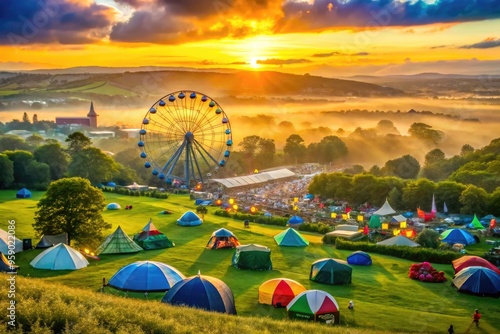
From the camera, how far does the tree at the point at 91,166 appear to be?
57625mm

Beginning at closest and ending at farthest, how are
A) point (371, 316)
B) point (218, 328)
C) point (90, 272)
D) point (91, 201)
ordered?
point (218, 328) → point (371, 316) → point (90, 272) → point (91, 201)

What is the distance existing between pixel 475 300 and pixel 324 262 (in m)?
6.27

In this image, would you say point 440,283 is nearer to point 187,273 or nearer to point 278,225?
point 187,273

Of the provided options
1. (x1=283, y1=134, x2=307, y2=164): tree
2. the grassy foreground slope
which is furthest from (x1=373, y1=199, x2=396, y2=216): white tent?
(x1=283, y1=134, x2=307, y2=164): tree

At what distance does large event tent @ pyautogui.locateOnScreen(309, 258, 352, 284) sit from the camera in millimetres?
24844

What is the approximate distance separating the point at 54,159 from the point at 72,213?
33070 mm

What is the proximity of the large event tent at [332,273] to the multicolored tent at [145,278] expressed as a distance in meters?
6.11

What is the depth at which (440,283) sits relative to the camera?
1017 inches

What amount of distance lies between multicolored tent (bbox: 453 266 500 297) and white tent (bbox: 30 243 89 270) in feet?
54.2

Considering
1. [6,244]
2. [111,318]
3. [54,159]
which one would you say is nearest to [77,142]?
[54,159]

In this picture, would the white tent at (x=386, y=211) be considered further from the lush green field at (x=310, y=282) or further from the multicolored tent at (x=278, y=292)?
Answer: the multicolored tent at (x=278, y=292)

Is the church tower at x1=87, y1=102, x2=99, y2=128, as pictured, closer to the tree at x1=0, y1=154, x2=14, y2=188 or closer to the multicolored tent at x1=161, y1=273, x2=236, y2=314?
the tree at x1=0, y1=154, x2=14, y2=188

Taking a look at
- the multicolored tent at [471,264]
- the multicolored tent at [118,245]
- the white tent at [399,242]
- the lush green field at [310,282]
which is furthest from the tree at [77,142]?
the multicolored tent at [471,264]

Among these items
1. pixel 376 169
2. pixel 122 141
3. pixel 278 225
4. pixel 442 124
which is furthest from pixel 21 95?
pixel 278 225
